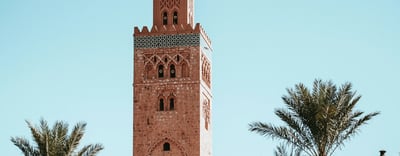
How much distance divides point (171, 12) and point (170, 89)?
137 inches

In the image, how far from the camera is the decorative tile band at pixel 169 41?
36312 mm

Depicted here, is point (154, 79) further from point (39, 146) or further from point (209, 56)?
point (39, 146)

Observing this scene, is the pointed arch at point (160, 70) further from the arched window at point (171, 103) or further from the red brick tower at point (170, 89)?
the arched window at point (171, 103)

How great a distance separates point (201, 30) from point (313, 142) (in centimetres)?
1449

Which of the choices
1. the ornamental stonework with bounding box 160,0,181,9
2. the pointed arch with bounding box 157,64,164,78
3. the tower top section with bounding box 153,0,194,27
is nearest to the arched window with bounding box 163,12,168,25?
the tower top section with bounding box 153,0,194,27

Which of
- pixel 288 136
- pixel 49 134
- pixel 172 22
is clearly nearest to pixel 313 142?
pixel 288 136

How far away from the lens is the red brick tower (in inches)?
1401

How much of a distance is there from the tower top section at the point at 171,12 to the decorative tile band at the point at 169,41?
833mm

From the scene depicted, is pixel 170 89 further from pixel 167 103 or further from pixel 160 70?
pixel 160 70

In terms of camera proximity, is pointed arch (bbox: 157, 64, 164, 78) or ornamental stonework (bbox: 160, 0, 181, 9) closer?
pointed arch (bbox: 157, 64, 164, 78)

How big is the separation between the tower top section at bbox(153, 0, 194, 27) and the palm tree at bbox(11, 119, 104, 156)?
12.1 m

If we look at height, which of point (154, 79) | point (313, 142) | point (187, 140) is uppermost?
point (154, 79)

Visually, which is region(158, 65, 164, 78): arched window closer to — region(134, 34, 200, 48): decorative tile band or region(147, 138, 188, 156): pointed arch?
region(134, 34, 200, 48): decorative tile band

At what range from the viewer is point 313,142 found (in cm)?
2291
